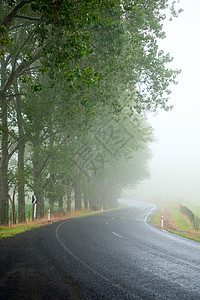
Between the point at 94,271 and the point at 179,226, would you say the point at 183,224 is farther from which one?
the point at 94,271

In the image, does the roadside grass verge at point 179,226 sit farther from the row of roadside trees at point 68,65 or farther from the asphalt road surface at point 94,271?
the row of roadside trees at point 68,65

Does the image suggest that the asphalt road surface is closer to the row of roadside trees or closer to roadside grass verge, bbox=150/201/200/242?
the row of roadside trees

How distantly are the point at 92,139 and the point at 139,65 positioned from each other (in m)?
12.6

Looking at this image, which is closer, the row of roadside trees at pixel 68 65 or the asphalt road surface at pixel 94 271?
the asphalt road surface at pixel 94 271

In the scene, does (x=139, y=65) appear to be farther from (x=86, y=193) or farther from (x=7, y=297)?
(x=86, y=193)

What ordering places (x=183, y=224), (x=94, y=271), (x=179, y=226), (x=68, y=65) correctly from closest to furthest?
(x=94, y=271) < (x=68, y=65) < (x=179, y=226) < (x=183, y=224)

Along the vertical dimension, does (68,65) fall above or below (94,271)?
above

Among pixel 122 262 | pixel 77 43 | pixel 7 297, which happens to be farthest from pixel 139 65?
pixel 7 297

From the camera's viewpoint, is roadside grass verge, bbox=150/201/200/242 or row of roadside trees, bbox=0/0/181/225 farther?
roadside grass verge, bbox=150/201/200/242

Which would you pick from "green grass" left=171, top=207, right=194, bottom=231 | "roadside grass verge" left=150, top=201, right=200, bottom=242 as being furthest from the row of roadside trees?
"green grass" left=171, top=207, right=194, bottom=231

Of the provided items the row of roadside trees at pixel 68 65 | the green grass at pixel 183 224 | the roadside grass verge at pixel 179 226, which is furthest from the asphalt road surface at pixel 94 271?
the green grass at pixel 183 224

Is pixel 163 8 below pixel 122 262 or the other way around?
the other way around

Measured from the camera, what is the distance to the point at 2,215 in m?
13.4

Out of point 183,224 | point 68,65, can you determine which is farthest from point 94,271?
point 183,224
